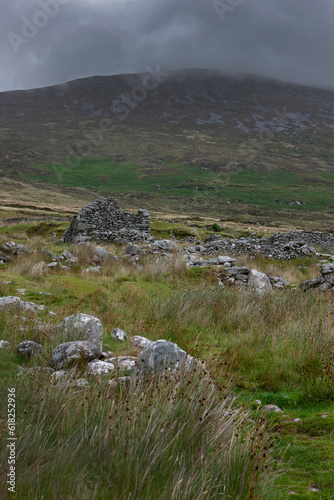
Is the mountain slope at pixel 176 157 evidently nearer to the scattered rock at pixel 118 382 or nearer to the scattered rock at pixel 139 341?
the scattered rock at pixel 139 341

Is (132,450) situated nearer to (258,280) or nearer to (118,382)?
(118,382)

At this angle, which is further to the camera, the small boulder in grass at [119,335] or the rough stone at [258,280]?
the rough stone at [258,280]

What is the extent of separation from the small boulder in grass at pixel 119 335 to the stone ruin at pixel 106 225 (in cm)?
1494

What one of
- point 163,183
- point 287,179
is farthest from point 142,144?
point 287,179

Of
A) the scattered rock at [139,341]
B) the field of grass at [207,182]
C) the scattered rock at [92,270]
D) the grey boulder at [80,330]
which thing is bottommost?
the scattered rock at [92,270]

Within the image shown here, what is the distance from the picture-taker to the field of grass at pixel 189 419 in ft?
6.81

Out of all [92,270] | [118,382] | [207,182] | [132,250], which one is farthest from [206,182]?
[118,382]

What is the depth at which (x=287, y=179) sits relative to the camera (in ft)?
387

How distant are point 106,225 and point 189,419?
20705mm

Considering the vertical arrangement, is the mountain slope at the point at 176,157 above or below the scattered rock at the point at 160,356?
above

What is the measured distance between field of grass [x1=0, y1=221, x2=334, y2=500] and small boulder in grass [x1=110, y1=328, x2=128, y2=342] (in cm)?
14

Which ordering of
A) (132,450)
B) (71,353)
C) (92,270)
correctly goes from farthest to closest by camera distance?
(92,270)
(71,353)
(132,450)

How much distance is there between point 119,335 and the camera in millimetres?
5770

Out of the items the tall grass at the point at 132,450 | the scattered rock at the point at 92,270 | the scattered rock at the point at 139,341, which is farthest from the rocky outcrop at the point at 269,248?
the tall grass at the point at 132,450
